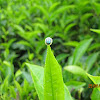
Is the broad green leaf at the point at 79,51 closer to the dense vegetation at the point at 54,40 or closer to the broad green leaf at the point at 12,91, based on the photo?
the dense vegetation at the point at 54,40

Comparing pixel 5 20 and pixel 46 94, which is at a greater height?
pixel 5 20

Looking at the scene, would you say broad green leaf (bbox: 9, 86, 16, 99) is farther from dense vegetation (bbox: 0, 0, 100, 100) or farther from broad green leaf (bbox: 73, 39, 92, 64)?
broad green leaf (bbox: 73, 39, 92, 64)

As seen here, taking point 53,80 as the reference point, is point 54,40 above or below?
→ below

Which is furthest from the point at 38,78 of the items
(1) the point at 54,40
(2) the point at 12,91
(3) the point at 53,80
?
(1) the point at 54,40

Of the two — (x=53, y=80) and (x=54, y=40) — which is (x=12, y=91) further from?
(x=54, y=40)

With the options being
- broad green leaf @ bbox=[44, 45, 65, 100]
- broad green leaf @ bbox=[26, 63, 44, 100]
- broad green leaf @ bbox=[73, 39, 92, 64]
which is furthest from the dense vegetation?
broad green leaf @ bbox=[44, 45, 65, 100]

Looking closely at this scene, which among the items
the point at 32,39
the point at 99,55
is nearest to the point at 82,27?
the point at 99,55

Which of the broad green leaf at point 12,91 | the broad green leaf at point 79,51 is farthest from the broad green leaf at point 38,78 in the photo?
the broad green leaf at point 79,51

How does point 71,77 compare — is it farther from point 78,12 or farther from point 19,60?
point 78,12
